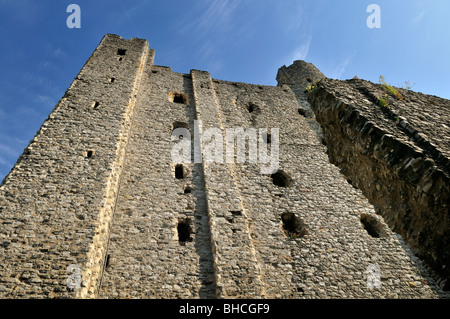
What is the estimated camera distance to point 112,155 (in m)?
9.34

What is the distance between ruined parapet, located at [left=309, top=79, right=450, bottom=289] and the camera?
11.3 ft

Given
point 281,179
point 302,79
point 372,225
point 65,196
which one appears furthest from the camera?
point 302,79

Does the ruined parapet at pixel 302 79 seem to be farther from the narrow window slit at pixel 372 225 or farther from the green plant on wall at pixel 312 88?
the green plant on wall at pixel 312 88

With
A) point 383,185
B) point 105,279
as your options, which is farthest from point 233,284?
point 383,185

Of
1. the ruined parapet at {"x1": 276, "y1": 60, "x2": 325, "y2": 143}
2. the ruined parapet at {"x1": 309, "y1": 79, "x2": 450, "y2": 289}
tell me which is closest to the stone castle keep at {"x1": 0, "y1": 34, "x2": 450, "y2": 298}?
the ruined parapet at {"x1": 309, "y1": 79, "x2": 450, "y2": 289}

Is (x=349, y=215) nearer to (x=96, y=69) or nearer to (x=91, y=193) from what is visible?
(x=91, y=193)

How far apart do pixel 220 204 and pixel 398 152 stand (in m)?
6.44

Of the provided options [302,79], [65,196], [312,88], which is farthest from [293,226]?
[302,79]

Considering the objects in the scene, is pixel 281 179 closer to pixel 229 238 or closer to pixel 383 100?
pixel 229 238

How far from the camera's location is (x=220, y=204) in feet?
31.3

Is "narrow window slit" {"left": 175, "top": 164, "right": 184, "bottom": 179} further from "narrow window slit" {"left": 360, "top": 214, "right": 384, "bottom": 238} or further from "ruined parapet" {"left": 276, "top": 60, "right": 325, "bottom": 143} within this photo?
"ruined parapet" {"left": 276, "top": 60, "right": 325, "bottom": 143}
